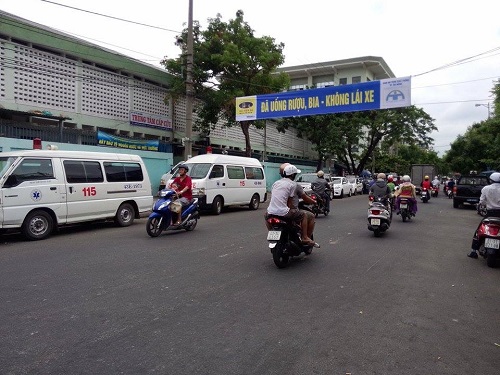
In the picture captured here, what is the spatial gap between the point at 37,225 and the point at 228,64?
15262 millimetres

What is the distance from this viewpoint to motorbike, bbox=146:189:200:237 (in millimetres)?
8945

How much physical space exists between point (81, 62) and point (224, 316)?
53.4 feet

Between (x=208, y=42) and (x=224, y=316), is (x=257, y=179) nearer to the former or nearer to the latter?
(x=208, y=42)

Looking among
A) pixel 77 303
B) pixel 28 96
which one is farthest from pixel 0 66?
pixel 77 303

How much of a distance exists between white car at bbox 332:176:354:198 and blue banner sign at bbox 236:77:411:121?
29.5ft

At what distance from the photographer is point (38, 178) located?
864cm

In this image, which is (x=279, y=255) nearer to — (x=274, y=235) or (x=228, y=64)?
(x=274, y=235)

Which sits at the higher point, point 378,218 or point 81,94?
point 81,94

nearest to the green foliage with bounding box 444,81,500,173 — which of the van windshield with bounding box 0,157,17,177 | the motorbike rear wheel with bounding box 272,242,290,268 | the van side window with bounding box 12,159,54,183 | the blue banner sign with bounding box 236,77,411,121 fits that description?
the blue banner sign with bounding box 236,77,411,121

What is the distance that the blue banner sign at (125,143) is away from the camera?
16650 millimetres

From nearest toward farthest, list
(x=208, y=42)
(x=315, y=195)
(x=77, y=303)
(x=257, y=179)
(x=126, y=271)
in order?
(x=77, y=303), (x=126, y=271), (x=315, y=195), (x=257, y=179), (x=208, y=42)

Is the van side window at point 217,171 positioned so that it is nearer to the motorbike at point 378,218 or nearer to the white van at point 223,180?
the white van at point 223,180

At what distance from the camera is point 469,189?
19062 mm

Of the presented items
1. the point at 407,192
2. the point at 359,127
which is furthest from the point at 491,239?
the point at 359,127
